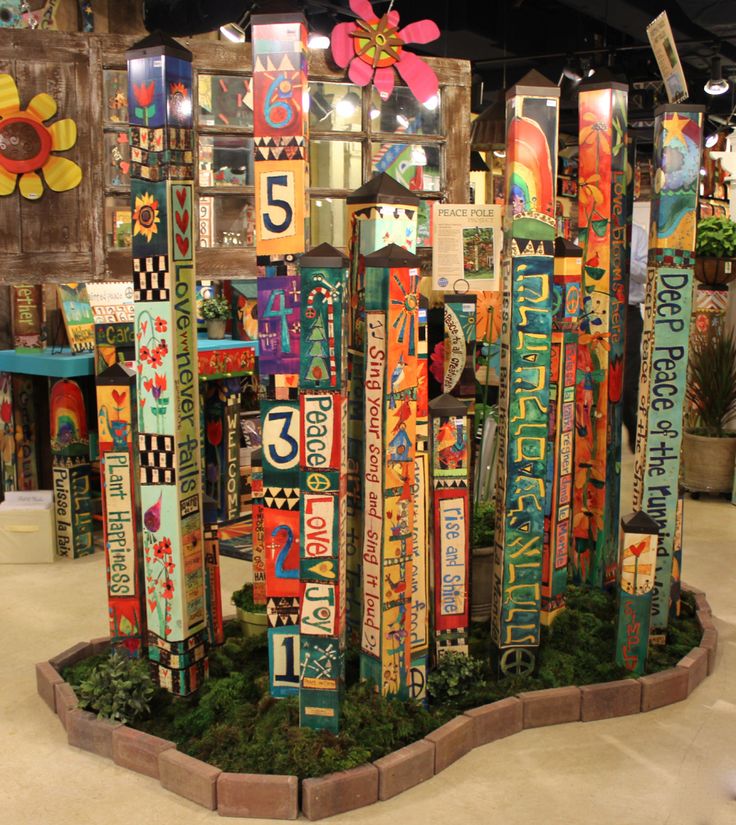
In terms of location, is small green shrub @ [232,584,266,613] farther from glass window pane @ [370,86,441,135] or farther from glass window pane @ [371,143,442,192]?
glass window pane @ [370,86,441,135]

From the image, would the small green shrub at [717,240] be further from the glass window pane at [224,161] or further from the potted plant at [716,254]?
the glass window pane at [224,161]

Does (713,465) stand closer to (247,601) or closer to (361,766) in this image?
(247,601)

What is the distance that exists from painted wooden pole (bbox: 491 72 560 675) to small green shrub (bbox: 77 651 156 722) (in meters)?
1.16

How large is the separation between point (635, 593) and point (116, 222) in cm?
277

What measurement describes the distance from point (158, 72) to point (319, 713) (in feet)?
6.28

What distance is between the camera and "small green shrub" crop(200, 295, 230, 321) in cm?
570

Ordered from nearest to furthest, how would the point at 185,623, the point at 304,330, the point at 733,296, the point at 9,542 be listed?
the point at 304,330 → the point at 185,623 → the point at 9,542 → the point at 733,296

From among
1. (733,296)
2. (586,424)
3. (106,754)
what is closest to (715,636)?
(586,424)

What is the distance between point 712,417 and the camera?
626 centimetres

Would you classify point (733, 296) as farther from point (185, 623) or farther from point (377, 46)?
point (185, 623)

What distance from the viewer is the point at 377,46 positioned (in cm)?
424

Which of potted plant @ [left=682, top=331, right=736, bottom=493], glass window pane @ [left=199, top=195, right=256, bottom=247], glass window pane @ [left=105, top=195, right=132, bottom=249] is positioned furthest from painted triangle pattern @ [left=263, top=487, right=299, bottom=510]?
potted plant @ [left=682, top=331, right=736, bottom=493]

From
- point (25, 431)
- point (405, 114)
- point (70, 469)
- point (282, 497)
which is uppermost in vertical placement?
point (405, 114)

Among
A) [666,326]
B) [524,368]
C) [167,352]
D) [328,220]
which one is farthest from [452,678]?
[328,220]
